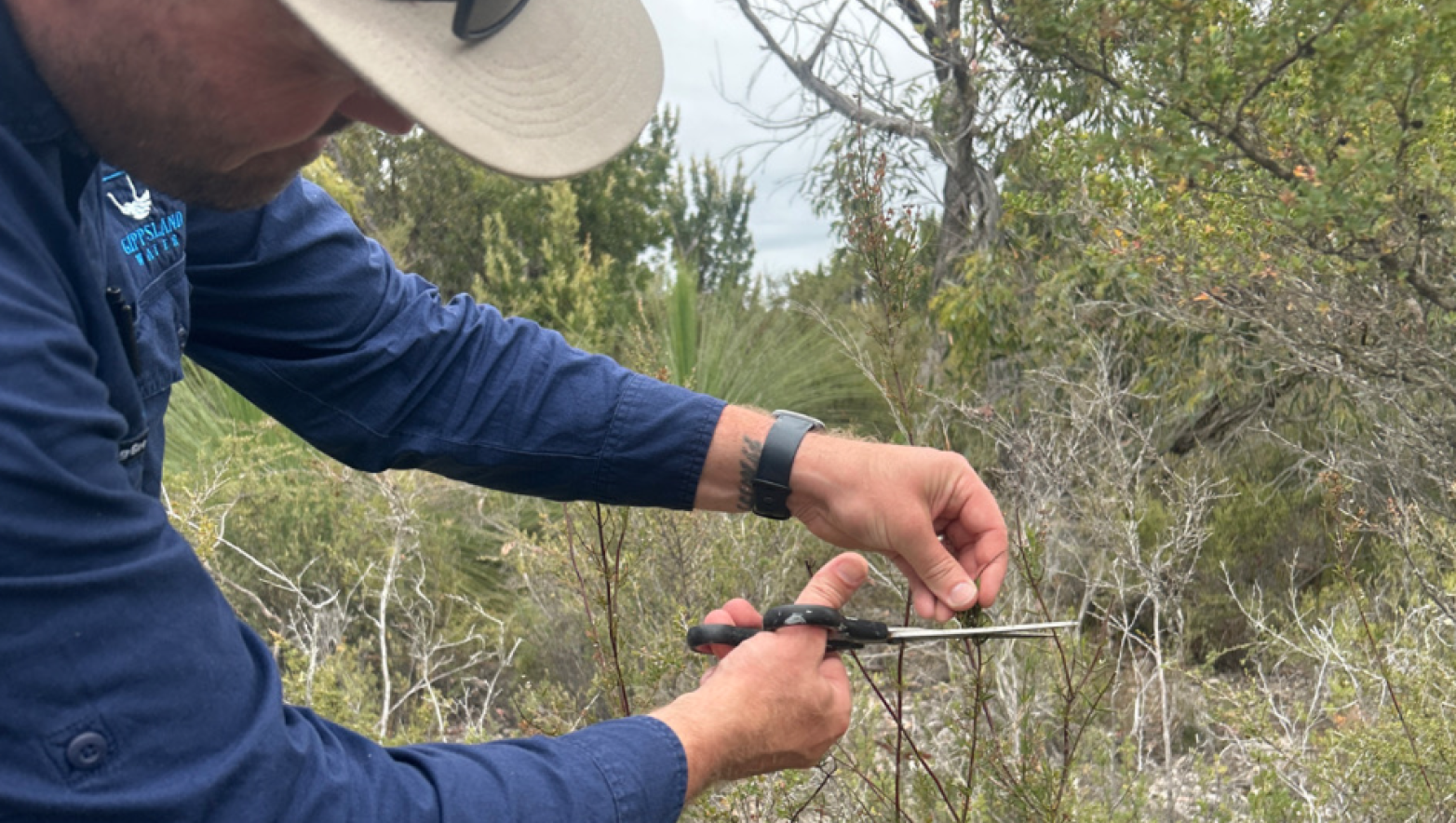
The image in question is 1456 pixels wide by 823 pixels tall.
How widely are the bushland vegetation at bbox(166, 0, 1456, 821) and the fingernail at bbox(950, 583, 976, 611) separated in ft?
0.68

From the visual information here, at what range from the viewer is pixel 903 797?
2752 mm

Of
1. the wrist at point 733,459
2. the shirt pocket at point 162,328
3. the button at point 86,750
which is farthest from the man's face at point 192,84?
the wrist at point 733,459

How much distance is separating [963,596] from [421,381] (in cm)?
90

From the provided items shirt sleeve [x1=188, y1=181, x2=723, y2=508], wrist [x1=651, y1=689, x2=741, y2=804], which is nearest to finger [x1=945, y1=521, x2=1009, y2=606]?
shirt sleeve [x1=188, y1=181, x2=723, y2=508]

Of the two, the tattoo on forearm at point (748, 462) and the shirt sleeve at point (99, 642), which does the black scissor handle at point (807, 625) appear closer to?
the tattoo on forearm at point (748, 462)

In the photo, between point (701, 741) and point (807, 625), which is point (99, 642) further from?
point (807, 625)

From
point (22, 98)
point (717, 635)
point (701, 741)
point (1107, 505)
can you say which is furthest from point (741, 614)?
point (1107, 505)

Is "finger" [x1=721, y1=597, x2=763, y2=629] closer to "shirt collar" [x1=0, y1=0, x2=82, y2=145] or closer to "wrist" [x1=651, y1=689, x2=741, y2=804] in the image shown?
"wrist" [x1=651, y1=689, x2=741, y2=804]

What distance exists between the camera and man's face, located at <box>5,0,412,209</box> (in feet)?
3.32

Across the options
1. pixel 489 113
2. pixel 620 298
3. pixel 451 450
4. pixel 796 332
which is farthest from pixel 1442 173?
pixel 620 298

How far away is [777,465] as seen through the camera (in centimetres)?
185

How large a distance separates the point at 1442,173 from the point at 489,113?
328 centimetres

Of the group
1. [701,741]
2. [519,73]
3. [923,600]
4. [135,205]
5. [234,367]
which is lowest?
[701,741]

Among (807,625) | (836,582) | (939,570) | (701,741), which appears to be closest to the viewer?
(701,741)
